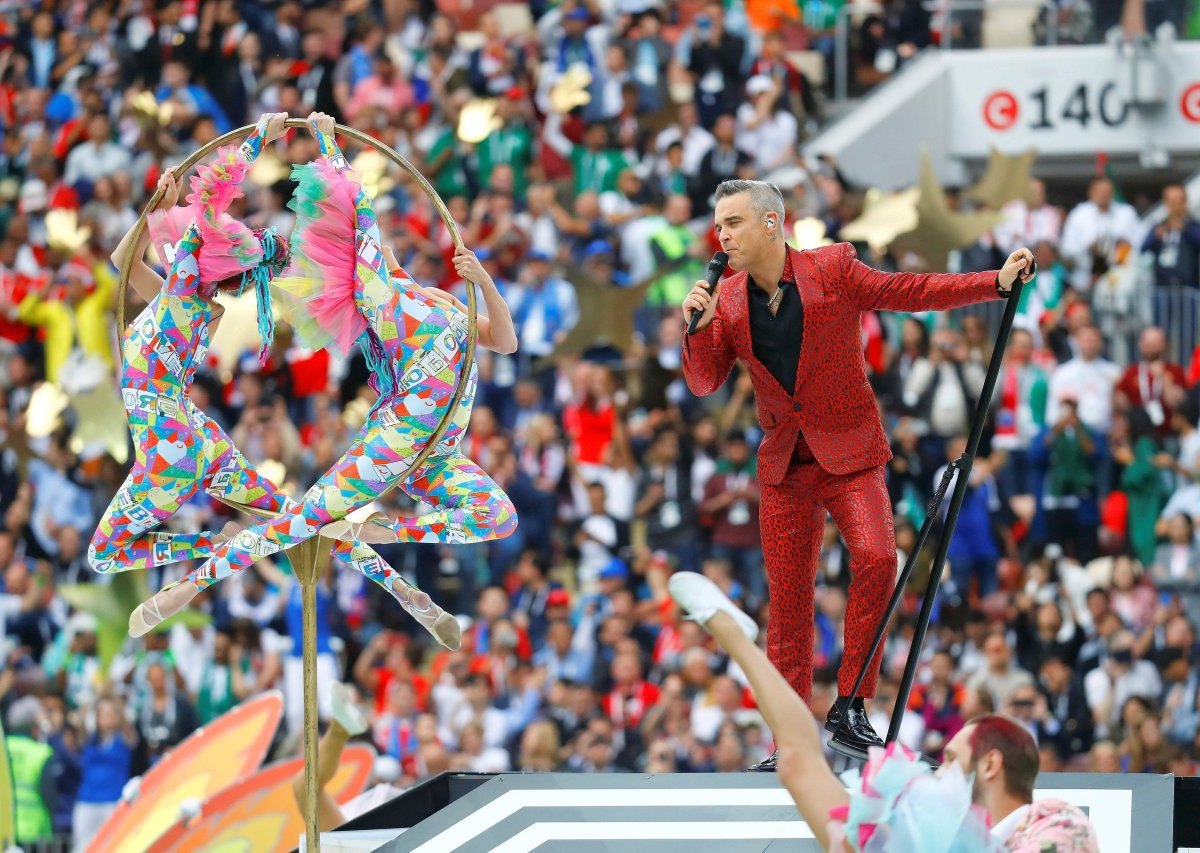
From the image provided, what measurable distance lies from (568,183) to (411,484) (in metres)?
7.05

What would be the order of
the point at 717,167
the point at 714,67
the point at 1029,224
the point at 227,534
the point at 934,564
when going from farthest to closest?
1. the point at 714,67
2. the point at 717,167
3. the point at 1029,224
4. the point at 227,534
5. the point at 934,564

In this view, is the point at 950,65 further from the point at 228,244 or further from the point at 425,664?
the point at 228,244

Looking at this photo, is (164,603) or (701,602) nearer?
→ (701,602)

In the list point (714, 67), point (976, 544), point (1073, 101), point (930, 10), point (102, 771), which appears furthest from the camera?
point (930, 10)

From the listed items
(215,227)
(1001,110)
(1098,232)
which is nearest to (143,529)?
(215,227)

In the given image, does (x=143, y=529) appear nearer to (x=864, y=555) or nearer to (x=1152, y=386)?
(x=864, y=555)

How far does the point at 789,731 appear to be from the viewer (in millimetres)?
5375

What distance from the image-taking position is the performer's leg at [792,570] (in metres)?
7.16

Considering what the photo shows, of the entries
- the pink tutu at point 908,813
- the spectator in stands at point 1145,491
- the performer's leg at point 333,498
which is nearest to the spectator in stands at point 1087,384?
the spectator in stands at point 1145,491

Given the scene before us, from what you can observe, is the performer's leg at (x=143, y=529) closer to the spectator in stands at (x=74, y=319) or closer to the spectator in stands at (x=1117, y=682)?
the spectator in stands at (x=1117, y=682)

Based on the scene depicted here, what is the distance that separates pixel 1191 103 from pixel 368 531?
9.29 meters

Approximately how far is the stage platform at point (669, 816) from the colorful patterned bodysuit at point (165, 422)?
3.54 feet

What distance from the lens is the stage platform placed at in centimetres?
646

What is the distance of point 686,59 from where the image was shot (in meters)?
14.5
